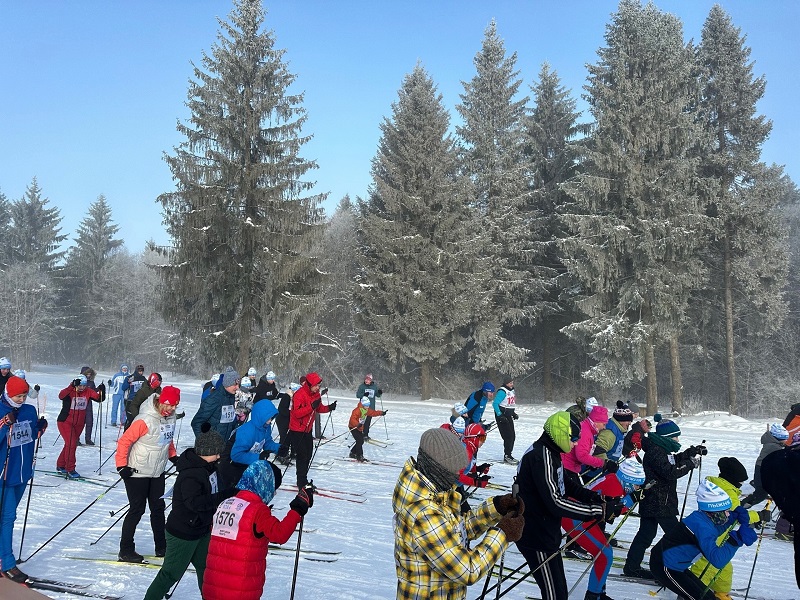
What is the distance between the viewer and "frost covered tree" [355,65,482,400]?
28469 mm

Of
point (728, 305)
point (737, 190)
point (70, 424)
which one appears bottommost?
point (70, 424)

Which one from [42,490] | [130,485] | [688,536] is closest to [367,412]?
[42,490]

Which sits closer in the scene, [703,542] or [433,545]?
[433,545]

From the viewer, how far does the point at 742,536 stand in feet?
14.6

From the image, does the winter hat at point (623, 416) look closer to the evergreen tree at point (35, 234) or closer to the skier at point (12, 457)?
the skier at point (12, 457)

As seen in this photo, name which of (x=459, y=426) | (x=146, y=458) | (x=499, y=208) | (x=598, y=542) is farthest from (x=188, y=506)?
(x=499, y=208)

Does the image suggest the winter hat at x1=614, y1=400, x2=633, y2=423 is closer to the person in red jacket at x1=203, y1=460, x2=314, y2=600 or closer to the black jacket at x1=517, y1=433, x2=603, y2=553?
the black jacket at x1=517, y1=433, x2=603, y2=553

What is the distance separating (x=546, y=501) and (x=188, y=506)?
2.54m

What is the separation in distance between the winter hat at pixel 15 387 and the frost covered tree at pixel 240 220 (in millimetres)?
18749

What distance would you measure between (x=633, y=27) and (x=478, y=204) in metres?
10.3

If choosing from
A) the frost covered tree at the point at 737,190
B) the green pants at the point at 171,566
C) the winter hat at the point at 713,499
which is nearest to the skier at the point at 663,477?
the winter hat at the point at 713,499

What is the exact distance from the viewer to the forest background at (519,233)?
24.8 metres

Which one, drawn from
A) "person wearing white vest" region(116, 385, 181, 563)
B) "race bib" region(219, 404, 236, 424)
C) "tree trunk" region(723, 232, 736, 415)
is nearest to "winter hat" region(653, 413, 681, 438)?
"person wearing white vest" region(116, 385, 181, 563)

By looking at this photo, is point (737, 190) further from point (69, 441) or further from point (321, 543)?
point (69, 441)
